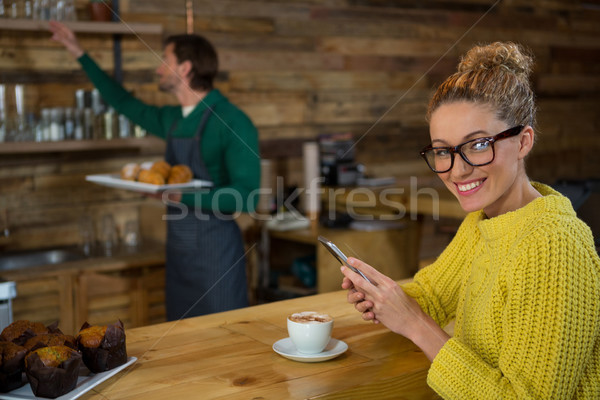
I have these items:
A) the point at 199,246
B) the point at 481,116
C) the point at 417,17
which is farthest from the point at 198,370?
the point at 417,17

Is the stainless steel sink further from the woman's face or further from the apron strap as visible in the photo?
the woman's face

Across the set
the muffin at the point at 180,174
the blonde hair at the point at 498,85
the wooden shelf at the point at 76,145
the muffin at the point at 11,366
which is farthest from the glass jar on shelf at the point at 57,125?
the blonde hair at the point at 498,85

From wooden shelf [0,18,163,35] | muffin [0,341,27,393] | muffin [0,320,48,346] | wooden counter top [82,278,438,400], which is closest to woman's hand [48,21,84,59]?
wooden shelf [0,18,163,35]

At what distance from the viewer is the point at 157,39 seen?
12.3 feet

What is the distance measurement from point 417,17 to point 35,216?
2806mm

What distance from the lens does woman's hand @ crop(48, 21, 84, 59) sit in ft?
10.6

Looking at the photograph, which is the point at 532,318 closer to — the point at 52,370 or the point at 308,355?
the point at 308,355

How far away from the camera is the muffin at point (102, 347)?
133 cm

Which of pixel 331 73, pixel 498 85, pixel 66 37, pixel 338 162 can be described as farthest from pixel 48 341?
pixel 331 73

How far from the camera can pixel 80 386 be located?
127cm

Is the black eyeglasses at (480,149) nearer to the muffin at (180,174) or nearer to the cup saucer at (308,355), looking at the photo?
the cup saucer at (308,355)

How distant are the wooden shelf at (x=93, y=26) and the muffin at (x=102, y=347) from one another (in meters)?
2.23

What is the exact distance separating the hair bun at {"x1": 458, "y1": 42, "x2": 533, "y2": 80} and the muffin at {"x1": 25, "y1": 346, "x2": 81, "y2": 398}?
97cm

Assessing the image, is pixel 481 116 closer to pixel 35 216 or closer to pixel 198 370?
pixel 198 370
